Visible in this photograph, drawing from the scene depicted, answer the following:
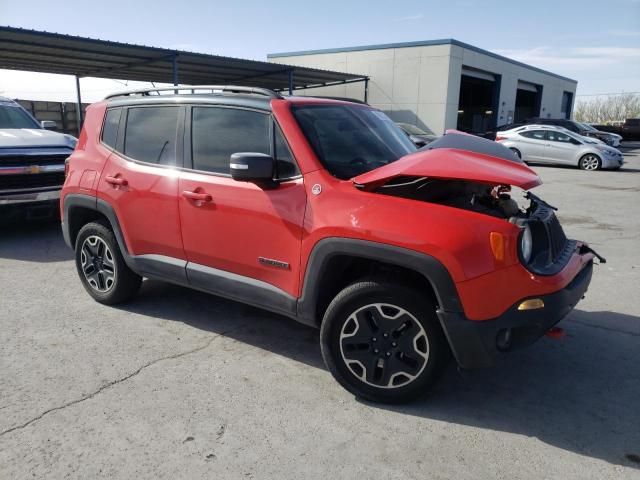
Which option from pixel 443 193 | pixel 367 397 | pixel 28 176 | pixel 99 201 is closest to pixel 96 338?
pixel 99 201

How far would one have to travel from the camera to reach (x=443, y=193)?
3162 millimetres

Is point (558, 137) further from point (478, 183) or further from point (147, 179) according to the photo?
point (147, 179)

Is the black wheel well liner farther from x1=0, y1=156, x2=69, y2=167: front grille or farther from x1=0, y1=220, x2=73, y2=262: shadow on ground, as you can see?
x1=0, y1=156, x2=69, y2=167: front grille

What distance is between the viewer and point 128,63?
19141mm

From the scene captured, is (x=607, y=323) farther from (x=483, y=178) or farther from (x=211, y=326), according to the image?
(x=211, y=326)

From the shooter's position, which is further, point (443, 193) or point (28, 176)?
point (28, 176)

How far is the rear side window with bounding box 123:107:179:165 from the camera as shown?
12.8 feet

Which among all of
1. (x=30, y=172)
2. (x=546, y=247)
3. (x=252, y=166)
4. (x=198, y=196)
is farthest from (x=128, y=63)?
(x=546, y=247)

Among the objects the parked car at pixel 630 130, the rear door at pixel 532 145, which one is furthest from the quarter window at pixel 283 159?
the parked car at pixel 630 130

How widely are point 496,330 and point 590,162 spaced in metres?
17.1

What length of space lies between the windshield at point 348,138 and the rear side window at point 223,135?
0.94 ft

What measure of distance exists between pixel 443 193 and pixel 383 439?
150cm

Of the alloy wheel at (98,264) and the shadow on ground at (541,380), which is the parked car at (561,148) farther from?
the alloy wheel at (98,264)

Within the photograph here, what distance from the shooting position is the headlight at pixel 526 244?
2.70 metres
